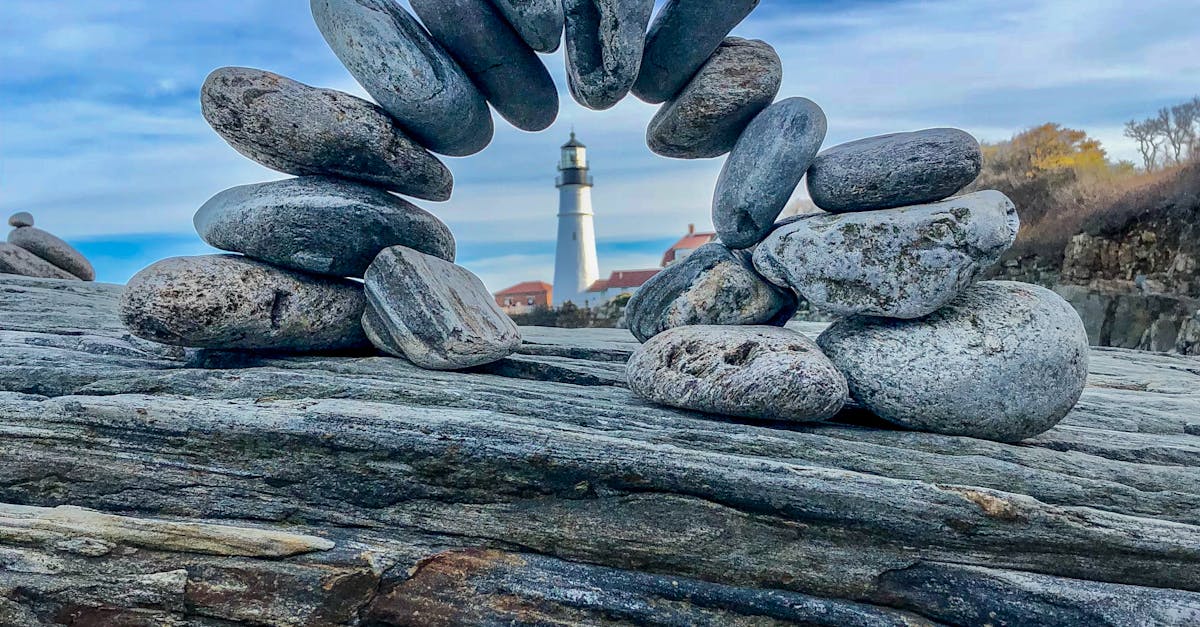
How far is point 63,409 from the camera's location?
5852 mm

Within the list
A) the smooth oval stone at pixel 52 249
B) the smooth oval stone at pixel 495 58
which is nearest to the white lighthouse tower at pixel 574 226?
the smooth oval stone at pixel 52 249

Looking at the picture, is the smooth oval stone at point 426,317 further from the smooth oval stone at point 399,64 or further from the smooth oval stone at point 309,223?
the smooth oval stone at point 399,64

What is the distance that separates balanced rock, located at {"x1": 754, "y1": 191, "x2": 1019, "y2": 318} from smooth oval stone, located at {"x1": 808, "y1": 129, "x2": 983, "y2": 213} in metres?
0.15

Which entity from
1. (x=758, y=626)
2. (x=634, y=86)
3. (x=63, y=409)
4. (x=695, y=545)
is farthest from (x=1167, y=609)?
(x=63, y=409)

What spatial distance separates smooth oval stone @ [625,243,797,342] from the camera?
7.12 meters

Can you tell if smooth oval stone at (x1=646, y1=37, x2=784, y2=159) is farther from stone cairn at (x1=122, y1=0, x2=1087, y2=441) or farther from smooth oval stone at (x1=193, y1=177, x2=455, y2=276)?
smooth oval stone at (x1=193, y1=177, x2=455, y2=276)

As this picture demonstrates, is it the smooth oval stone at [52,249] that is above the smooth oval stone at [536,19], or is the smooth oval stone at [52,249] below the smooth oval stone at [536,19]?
below

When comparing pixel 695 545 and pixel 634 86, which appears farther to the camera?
pixel 634 86

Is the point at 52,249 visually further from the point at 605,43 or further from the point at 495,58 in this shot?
the point at 605,43

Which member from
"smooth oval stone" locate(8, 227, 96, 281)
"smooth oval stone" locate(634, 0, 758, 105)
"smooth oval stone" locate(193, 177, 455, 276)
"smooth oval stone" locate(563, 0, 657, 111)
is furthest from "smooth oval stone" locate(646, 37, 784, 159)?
"smooth oval stone" locate(8, 227, 96, 281)

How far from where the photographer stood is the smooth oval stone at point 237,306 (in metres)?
6.58

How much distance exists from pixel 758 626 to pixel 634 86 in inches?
177

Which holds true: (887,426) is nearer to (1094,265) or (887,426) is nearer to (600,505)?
(600,505)

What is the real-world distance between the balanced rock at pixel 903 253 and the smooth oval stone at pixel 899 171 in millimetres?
154
